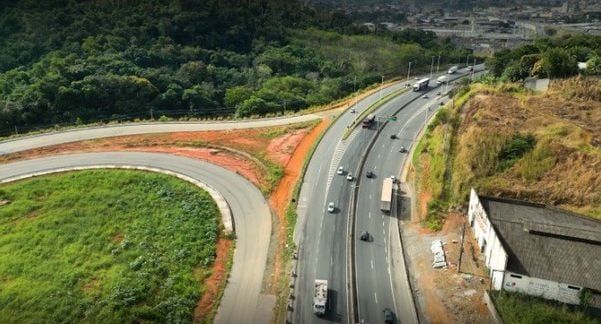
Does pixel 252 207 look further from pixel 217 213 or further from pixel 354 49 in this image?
pixel 354 49

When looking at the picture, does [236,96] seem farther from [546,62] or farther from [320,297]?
[320,297]

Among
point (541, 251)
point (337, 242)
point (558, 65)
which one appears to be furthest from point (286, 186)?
point (558, 65)

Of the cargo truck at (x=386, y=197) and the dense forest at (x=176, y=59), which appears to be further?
the dense forest at (x=176, y=59)

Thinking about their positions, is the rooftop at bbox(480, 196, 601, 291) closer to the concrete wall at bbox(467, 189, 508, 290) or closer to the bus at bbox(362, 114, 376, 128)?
the concrete wall at bbox(467, 189, 508, 290)

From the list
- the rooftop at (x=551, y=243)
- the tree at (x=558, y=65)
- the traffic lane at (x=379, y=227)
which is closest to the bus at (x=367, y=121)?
the traffic lane at (x=379, y=227)

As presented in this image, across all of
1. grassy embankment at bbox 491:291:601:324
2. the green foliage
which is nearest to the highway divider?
the green foliage

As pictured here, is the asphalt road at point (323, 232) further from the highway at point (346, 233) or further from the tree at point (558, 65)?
the tree at point (558, 65)
